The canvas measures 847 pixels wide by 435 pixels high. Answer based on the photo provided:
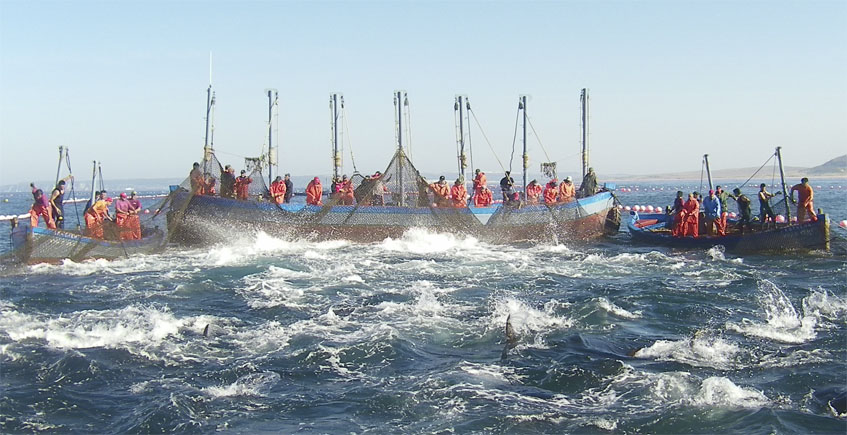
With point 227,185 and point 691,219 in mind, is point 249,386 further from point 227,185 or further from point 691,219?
point 691,219

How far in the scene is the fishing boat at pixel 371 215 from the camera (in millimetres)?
23734

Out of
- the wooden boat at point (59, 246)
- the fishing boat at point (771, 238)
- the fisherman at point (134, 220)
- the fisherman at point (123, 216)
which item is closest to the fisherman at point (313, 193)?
the fisherman at point (134, 220)

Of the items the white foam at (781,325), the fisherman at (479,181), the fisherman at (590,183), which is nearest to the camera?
the white foam at (781,325)

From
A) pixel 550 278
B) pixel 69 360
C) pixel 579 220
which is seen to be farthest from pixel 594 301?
pixel 579 220

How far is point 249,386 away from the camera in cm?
970

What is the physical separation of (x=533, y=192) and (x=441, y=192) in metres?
3.74

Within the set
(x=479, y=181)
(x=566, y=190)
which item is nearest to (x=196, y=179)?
(x=479, y=181)

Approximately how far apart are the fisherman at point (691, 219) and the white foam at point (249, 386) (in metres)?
17.3

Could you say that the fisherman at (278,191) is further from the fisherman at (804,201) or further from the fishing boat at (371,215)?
the fisherman at (804,201)

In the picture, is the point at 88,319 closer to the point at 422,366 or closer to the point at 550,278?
the point at 422,366

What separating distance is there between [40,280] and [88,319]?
5.57 meters

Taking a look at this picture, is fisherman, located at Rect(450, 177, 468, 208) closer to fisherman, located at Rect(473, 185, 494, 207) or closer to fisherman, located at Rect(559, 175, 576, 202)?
fisherman, located at Rect(473, 185, 494, 207)

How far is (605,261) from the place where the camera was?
21234 millimetres

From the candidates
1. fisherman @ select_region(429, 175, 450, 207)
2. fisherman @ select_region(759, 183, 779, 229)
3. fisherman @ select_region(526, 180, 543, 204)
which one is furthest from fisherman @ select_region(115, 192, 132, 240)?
fisherman @ select_region(759, 183, 779, 229)
